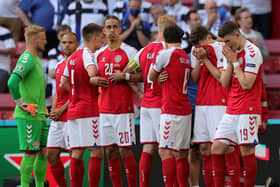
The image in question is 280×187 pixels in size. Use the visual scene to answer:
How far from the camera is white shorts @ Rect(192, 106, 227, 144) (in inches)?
372

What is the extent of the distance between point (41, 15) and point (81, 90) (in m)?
4.45

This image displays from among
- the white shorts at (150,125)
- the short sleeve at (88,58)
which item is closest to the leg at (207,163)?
the white shorts at (150,125)

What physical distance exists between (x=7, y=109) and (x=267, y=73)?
455 cm

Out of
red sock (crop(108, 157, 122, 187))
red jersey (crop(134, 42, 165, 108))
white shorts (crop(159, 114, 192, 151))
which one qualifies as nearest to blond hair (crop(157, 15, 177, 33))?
red jersey (crop(134, 42, 165, 108))

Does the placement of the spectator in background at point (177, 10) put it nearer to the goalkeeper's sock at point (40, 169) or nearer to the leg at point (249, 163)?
the goalkeeper's sock at point (40, 169)

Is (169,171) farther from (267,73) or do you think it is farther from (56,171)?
(267,73)

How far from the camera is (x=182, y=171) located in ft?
30.6

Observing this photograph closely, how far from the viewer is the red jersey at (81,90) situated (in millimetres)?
9555

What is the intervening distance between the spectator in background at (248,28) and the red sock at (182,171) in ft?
12.0

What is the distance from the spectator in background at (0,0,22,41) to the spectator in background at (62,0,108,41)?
119cm

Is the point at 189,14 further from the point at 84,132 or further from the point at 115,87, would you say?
the point at 84,132

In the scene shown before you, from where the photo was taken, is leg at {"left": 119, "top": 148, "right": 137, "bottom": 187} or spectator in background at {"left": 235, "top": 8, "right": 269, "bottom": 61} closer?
leg at {"left": 119, "top": 148, "right": 137, "bottom": 187}

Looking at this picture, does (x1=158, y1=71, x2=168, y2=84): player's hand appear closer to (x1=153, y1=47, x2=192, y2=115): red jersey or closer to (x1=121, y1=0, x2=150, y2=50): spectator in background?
(x1=153, y1=47, x2=192, y2=115): red jersey

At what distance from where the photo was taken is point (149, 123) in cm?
947
